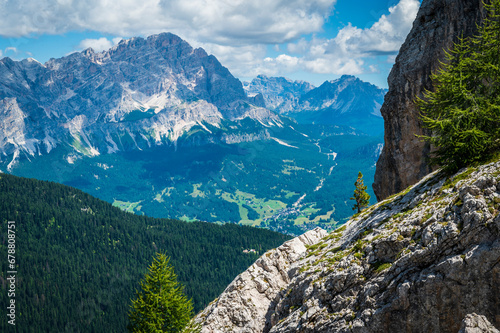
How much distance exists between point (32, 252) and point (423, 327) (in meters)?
215

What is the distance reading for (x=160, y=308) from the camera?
49719mm

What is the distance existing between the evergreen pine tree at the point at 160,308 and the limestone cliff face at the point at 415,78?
35636mm

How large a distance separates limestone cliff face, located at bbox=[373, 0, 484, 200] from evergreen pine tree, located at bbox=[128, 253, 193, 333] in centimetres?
3564

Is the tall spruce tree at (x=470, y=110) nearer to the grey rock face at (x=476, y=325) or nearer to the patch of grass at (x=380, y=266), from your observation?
the patch of grass at (x=380, y=266)

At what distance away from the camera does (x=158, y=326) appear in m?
48.2

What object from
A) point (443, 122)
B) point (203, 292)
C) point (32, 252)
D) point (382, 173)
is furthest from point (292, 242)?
point (32, 252)

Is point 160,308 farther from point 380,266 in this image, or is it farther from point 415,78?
point 415,78

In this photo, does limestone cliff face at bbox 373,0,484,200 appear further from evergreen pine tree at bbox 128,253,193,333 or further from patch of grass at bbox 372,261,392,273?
evergreen pine tree at bbox 128,253,193,333

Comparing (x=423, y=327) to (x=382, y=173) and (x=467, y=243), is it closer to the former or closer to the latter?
(x=467, y=243)

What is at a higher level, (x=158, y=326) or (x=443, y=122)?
(x=443, y=122)

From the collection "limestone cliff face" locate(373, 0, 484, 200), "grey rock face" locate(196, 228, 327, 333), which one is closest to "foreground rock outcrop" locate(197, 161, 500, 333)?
"grey rock face" locate(196, 228, 327, 333)

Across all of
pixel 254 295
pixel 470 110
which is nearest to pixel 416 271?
pixel 470 110

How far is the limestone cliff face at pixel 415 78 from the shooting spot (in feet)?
161

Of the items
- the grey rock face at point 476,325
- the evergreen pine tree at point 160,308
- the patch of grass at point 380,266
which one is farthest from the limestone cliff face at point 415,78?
the evergreen pine tree at point 160,308
